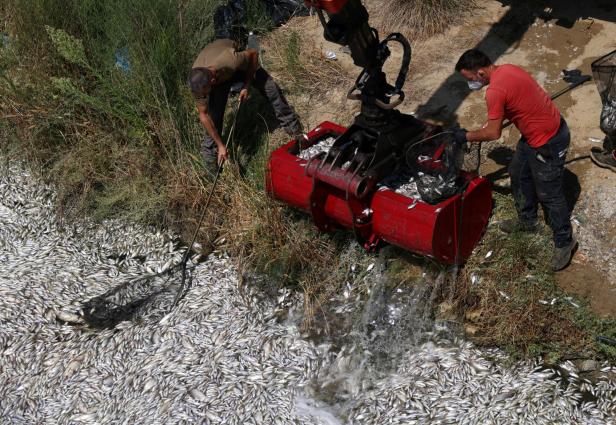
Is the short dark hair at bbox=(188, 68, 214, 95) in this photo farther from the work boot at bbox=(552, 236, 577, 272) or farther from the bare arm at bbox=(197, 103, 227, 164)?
the work boot at bbox=(552, 236, 577, 272)

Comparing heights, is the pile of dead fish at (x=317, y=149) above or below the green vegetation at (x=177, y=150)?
above

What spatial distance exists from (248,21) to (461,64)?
381 centimetres

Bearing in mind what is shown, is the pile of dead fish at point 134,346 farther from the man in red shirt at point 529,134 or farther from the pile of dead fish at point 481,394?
the man in red shirt at point 529,134

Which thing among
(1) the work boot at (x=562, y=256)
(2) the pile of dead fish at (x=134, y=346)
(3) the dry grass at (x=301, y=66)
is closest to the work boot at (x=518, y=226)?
(1) the work boot at (x=562, y=256)

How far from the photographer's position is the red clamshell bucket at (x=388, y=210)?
5324mm

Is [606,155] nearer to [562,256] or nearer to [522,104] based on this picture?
[562,256]

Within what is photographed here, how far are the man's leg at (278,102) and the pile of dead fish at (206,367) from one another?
1376 millimetres

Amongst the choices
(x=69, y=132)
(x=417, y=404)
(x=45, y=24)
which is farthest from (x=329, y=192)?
(x=45, y=24)

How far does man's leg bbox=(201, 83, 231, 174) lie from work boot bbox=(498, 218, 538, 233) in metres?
2.58

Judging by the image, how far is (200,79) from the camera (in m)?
6.27

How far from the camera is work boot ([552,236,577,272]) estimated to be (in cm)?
569

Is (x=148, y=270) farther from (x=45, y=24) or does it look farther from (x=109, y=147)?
(x=45, y=24)

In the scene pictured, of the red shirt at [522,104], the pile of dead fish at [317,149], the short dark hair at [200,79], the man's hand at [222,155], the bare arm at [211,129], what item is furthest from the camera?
the man's hand at [222,155]

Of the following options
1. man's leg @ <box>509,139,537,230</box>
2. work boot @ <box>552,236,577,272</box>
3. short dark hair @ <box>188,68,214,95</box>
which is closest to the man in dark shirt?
short dark hair @ <box>188,68,214,95</box>
